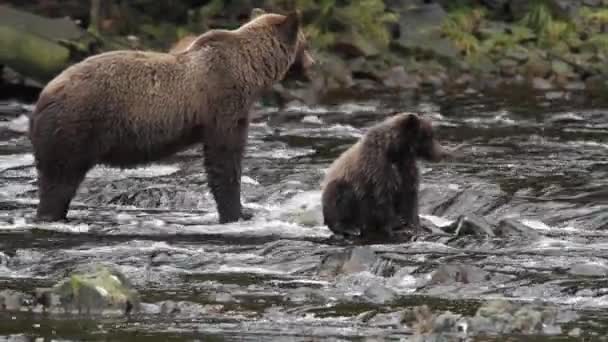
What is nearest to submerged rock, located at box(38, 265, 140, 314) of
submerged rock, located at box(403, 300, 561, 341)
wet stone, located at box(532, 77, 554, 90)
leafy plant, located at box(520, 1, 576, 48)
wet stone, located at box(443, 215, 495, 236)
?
submerged rock, located at box(403, 300, 561, 341)

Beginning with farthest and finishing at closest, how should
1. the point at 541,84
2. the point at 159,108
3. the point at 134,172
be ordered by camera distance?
the point at 541,84 < the point at 134,172 < the point at 159,108

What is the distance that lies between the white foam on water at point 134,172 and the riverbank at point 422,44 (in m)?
6.84

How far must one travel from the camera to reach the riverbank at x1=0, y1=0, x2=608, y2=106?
25.5 metres

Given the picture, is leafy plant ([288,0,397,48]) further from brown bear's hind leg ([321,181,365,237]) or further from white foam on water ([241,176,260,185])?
brown bear's hind leg ([321,181,365,237])

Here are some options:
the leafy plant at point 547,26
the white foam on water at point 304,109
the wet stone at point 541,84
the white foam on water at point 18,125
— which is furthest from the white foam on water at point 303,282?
the leafy plant at point 547,26

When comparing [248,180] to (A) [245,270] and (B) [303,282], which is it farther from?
(B) [303,282]

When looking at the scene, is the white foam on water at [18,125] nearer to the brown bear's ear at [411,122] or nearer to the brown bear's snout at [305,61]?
the brown bear's snout at [305,61]

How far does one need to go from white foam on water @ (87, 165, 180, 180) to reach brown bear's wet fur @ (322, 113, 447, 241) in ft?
12.5

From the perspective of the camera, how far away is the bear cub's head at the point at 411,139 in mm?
12508

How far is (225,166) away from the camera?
43.7 ft

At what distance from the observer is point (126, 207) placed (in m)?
14.5

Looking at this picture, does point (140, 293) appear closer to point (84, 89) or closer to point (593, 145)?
point (84, 89)

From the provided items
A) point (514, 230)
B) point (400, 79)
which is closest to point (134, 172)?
point (514, 230)

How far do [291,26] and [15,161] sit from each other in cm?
446
